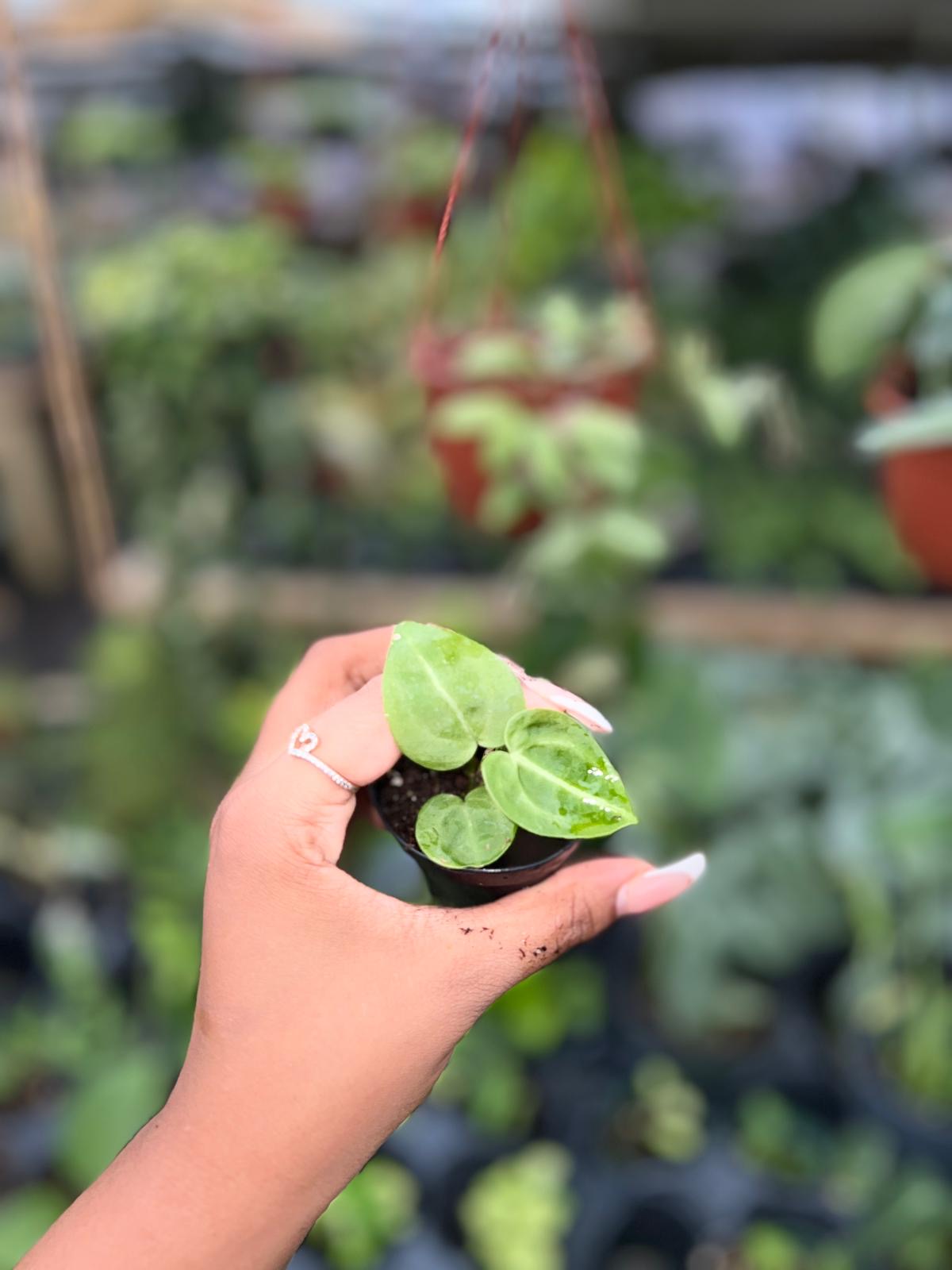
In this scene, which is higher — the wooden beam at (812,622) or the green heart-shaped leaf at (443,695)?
the green heart-shaped leaf at (443,695)

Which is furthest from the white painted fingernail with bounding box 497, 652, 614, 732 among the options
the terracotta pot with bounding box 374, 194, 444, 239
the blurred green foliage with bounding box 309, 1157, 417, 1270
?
the terracotta pot with bounding box 374, 194, 444, 239

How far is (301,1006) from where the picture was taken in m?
0.39

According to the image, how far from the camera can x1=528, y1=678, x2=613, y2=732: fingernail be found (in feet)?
1.44

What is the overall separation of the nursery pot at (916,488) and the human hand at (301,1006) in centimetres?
57

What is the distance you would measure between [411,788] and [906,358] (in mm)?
685

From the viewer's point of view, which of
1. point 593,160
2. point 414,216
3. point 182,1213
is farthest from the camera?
point 414,216

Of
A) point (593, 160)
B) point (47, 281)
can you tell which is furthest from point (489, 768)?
point (593, 160)

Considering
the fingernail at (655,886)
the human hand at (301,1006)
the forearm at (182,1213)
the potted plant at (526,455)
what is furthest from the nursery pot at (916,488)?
the forearm at (182,1213)

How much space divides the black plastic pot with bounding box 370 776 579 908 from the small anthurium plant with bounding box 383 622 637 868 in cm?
1

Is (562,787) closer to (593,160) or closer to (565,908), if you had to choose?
(565,908)

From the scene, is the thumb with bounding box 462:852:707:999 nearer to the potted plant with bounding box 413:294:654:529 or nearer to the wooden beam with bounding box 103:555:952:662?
the potted plant with bounding box 413:294:654:529

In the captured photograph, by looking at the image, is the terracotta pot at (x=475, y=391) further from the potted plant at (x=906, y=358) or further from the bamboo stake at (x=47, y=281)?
the bamboo stake at (x=47, y=281)

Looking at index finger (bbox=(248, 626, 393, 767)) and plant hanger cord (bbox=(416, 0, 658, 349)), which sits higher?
plant hanger cord (bbox=(416, 0, 658, 349))

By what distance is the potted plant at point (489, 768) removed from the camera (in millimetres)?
403
